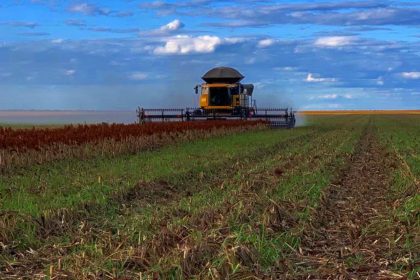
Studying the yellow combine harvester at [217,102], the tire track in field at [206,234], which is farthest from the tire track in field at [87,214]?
the yellow combine harvester at [217,102]

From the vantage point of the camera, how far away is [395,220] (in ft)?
30.8

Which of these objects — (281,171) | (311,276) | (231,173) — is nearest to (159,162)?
(231,173)

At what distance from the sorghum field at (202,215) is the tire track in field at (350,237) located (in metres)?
0.02

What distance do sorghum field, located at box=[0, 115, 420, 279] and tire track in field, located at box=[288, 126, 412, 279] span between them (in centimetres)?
2

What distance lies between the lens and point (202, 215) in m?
9.54

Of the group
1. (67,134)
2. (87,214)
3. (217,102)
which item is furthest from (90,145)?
(217,102)

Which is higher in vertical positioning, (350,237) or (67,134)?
(67,134)

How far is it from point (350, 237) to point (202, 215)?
2.27 metres

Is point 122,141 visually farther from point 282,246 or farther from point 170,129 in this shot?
point 282,246

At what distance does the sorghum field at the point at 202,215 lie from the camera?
6.76 m

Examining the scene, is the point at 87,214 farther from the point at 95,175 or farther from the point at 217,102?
the point at 217,102

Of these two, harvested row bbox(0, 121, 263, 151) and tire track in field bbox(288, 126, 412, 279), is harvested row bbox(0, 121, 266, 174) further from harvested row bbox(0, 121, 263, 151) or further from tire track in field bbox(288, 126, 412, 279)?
tire track in field bbox(288, 126, 412, 279)

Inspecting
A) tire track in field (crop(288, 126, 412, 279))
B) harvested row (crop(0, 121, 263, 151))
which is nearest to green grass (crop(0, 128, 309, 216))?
harvested row (crop(0, 121, 263, 151))

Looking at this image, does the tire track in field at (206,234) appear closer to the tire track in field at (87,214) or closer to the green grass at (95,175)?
the tire track in field at (87,214)
